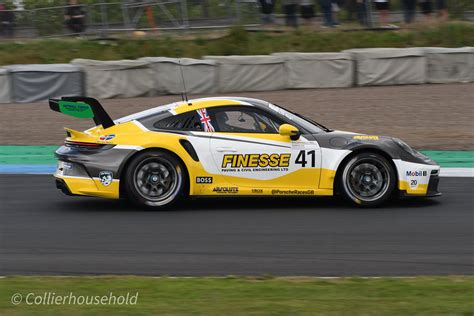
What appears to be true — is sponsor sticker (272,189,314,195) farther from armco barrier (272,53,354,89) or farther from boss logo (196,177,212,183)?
armco barrier (272,53,354,89)

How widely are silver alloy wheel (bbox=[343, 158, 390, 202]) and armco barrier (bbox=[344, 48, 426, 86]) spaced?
11.9 m

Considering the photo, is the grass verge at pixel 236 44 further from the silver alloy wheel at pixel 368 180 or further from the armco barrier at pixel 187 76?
the silver alloy wheel at pixel 368 180

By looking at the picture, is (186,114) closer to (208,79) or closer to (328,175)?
(328,175)

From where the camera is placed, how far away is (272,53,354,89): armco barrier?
2102 cm

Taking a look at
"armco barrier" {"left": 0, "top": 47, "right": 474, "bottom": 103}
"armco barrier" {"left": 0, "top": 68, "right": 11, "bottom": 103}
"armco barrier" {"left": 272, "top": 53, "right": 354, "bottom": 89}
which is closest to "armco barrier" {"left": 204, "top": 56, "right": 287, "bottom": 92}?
"armco barrier" {"left": 0, "top": 47, "right": 474, "bottom": 103}

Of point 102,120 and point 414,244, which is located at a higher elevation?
point 102,120

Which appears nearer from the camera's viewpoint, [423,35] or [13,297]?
[13,297]

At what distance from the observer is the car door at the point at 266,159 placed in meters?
9.52

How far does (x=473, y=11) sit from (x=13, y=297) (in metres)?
21.6

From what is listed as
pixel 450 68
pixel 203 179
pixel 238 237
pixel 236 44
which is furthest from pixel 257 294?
pixel 236 44

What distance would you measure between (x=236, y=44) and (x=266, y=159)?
49.2 feet

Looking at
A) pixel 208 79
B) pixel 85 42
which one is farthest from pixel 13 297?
pixel 85 42

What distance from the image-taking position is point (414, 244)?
8062 mm

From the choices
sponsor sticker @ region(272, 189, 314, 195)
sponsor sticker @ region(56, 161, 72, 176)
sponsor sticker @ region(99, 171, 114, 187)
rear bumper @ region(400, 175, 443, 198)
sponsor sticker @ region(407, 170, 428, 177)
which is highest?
sponsor sticker @ region(56, 161, 72, 176)
